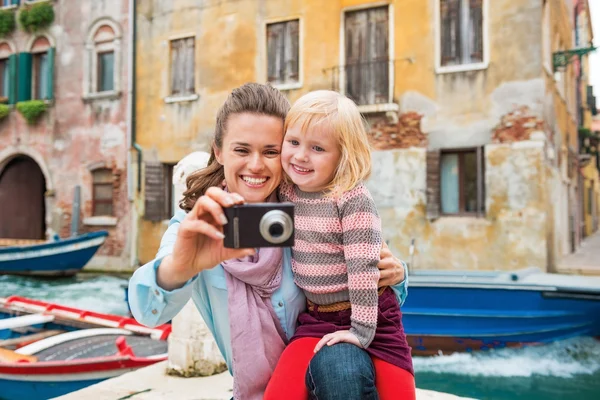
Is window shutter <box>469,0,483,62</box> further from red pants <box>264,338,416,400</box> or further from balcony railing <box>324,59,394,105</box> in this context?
red pants <box>264,338,416,400</box>

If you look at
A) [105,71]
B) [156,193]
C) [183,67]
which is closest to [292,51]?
[183,67]

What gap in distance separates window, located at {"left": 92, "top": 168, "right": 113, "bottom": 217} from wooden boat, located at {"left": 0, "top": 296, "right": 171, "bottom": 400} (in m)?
7.14

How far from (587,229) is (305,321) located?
70.4 ft

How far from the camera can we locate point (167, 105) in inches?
523

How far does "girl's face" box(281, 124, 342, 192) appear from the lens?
1.56 metres

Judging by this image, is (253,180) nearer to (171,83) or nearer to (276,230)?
(276,230)

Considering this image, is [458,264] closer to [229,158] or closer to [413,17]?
[413,17]

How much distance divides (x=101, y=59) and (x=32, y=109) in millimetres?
2349

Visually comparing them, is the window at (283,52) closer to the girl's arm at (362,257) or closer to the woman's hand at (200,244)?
the girl's arm at (362,257)

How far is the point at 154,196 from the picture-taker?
1321 centimetres

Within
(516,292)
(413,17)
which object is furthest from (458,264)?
(413,17)

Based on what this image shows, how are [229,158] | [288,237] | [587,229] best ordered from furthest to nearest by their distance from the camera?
[587,229] < [229,158] < [288,237]

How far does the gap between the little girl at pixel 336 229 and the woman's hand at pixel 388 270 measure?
57mm

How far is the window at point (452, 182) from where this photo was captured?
33.6 feet
